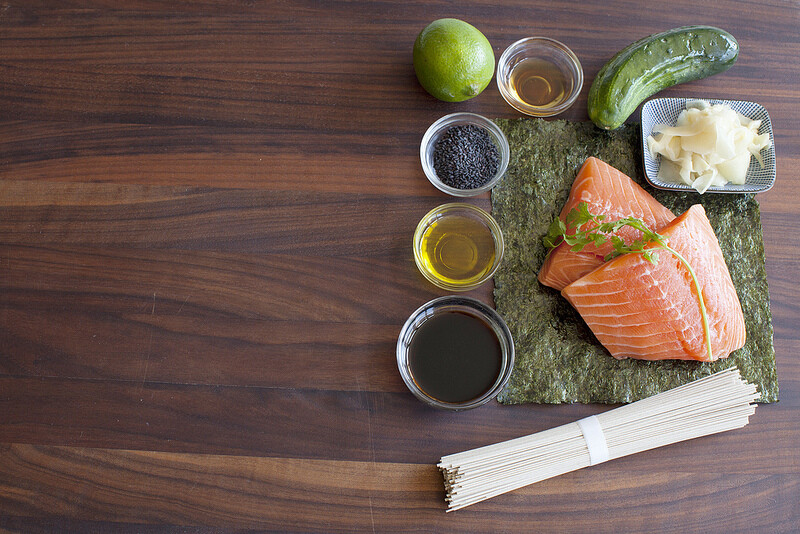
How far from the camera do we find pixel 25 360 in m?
1.34

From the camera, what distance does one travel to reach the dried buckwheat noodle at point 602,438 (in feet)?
4.13

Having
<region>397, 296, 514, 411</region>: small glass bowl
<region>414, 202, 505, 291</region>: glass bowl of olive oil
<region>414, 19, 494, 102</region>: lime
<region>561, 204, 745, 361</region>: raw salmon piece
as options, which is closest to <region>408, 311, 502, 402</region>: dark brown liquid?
<region>397, 296, 514, 411</region>: small glass bowl

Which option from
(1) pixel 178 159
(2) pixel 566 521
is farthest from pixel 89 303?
(2) pixel 566 521

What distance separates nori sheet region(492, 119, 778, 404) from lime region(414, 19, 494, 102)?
155 millimetres

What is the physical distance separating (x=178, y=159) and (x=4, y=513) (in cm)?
89

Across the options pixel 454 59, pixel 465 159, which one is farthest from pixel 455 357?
pixel 454 59

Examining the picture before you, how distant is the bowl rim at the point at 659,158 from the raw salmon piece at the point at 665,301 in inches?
3.2

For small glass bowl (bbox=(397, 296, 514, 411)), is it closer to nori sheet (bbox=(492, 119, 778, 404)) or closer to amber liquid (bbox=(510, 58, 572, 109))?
nori sheet (bbox=(492, 119, 778, 404))

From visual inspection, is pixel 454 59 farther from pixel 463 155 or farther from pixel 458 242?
pixel 458 242

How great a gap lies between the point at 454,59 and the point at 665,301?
71 centimetres

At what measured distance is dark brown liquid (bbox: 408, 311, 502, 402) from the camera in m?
1.30

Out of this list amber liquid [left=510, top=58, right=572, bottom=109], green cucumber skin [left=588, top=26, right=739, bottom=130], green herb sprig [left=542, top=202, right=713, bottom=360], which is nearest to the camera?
green herb sprig [left=542, top=202, right=713, bottom=360]

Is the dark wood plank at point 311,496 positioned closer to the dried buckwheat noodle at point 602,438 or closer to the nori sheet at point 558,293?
the dried buckwheat noodle at point 602,438

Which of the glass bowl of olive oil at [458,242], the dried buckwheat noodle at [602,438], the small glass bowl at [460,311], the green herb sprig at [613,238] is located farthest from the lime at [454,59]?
the dried buckwheat noodle at [602,438]
